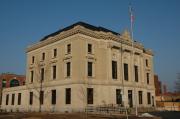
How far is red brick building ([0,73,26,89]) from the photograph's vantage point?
76887 millimetres

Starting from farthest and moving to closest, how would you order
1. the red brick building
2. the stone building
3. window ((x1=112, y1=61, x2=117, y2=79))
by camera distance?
the red brick building
window ((x1=112, y1=61, x2=117, y2=79))
the stone building

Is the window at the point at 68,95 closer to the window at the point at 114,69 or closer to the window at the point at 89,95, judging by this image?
the window at the point at 89,95

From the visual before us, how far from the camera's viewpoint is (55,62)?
155ft

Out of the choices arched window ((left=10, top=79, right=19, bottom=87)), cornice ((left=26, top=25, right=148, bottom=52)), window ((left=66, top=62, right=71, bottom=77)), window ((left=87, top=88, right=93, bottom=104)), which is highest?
cornice ((left=26, top=25, right=148, bottom=52))

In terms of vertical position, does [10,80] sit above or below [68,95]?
above

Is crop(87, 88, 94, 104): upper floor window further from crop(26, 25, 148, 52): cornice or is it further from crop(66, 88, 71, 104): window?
crop(26, 25, 148, 52): cornice

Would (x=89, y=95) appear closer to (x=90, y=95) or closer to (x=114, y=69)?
(x=90, y=95)

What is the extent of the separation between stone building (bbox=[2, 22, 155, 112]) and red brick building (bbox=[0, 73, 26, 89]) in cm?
2295

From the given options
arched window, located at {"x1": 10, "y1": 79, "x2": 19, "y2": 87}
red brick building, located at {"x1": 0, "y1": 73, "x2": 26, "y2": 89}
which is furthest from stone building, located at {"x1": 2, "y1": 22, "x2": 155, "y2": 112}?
arched window, located at {"x1": 10, "y1": 79, "x2": 19, "y2": 87}

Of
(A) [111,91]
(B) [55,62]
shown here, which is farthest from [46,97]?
(A) [111,91]

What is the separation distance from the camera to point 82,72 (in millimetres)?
41875

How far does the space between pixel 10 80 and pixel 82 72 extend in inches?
1813

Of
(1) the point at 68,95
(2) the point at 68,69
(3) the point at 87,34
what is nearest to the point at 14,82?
(2) the point at 68,69

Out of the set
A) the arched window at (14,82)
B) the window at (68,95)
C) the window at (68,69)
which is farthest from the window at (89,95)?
the arched window at (14,82)
